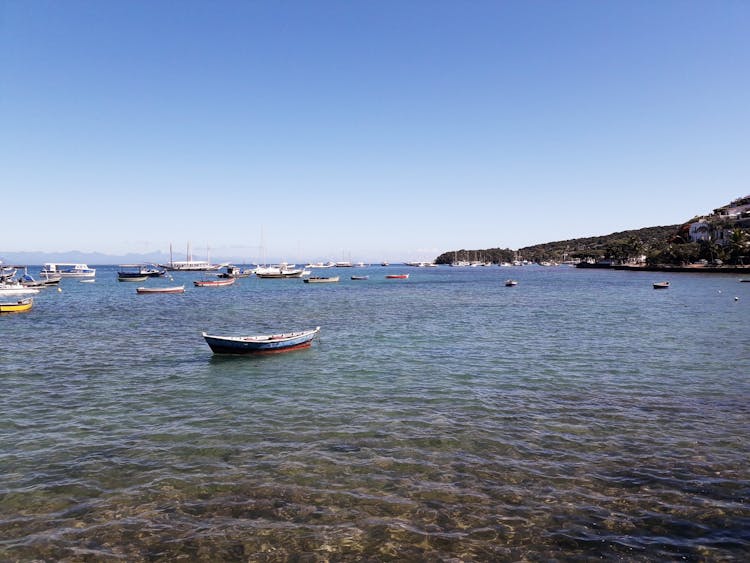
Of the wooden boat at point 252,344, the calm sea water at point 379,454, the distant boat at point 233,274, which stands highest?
the distant boat at point 233,274

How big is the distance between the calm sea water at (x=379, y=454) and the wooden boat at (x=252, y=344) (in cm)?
68

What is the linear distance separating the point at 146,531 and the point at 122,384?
1492 centimetres

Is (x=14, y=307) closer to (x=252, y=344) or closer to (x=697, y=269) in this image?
(x=252, y=344)

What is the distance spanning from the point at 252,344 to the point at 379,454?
17021mm

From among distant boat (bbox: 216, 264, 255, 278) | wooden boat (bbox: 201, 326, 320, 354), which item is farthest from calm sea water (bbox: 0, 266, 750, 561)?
distant boat (bbox: 216, 264, 255, 278)

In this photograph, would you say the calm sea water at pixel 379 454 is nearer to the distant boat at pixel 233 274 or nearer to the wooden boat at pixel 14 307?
the wooden boat at pixel 14 307

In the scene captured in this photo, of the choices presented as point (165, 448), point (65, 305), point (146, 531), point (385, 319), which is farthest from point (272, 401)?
point (65, 305)

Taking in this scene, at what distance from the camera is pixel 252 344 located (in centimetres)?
2950

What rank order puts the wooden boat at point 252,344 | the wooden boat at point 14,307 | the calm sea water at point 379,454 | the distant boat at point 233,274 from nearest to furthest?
the calm sea water at point 379,454, the wooden boat at point 252,344, the wooden boat at point 14,307, the distant boat at point 233,274

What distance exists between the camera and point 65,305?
224ft

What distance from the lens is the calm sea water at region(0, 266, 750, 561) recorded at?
1008 centimetres

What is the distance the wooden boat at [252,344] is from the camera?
29250 millimetres

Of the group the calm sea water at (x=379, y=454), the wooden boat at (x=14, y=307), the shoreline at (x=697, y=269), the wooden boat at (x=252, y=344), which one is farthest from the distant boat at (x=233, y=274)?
the shoreline at (x=697, y=269)

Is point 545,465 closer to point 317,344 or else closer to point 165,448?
point 165,448
